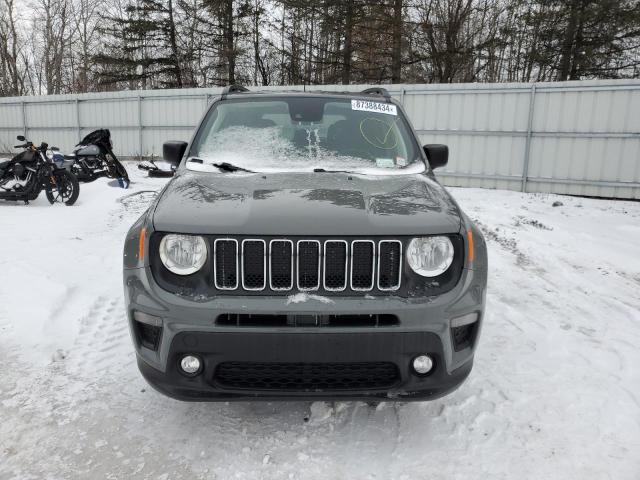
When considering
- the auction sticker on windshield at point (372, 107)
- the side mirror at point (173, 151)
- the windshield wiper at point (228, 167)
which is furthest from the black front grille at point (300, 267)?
the auction sticker on windshield at point (372, 107)

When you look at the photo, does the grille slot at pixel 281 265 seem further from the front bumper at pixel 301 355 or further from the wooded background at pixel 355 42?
the wooded background at pixel 355 42

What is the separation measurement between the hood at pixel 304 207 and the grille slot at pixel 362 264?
0.06m

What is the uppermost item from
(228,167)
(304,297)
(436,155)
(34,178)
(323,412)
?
(436,155)

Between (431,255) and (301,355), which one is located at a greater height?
(431,255)

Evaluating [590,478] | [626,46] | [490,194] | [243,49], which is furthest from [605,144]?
[243,49]

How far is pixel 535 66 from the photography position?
20109 mm

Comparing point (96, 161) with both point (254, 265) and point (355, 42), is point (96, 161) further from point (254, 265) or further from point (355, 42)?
point (355, 42)

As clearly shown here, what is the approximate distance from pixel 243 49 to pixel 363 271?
2463 cm

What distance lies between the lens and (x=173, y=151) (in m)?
3.56

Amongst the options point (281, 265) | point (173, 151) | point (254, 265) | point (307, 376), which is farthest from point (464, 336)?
point (173, 151)

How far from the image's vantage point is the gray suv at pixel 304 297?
6.88 feet

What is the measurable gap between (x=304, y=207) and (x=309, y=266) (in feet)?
1.00

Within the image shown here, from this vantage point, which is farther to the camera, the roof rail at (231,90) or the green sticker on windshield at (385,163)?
the roof rail at (231,90)

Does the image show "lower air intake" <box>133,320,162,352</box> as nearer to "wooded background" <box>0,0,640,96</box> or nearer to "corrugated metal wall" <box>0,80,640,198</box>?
"corrugated metal wall" <box>0,80,640,198</box>
